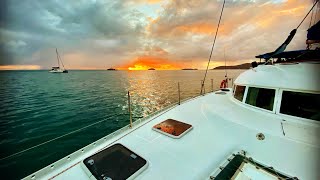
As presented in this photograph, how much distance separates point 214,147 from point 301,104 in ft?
6.89

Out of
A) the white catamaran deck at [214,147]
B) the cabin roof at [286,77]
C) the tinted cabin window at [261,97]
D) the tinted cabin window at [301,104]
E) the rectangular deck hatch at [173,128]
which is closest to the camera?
the white catamaran deck at [214,147]

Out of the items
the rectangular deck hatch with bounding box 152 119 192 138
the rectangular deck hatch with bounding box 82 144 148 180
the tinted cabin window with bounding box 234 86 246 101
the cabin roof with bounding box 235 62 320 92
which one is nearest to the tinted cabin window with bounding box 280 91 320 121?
the cabin roof with bounding box 235 62 320 92

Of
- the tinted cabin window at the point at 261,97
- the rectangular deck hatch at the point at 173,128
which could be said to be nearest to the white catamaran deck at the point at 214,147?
the rectangular deck hatch at the point at 173,128

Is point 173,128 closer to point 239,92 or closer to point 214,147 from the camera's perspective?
point 214,147

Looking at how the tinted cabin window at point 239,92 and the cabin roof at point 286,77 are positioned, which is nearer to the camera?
the cabin roof at point 286,77

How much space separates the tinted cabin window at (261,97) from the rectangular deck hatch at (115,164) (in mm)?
3291

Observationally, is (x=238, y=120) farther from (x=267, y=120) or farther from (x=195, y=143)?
(x=195, y=143)

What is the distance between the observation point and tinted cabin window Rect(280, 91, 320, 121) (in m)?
2.86

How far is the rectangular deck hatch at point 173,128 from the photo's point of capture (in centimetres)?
330

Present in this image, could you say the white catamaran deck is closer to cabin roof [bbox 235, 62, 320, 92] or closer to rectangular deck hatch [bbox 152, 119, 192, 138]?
rectangular deck hatch [bbox 152, 119, 192, 138]

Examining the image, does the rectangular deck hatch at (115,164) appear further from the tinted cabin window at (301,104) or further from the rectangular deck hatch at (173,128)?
the tinted cabin window at (301,104)

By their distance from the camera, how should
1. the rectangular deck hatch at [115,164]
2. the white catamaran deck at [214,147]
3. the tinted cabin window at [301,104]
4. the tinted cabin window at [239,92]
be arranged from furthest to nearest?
the tinted cabin window at [239,92]
the tinted cabin window at [301,104]
the white catamaran deck at [214,147]
the rectangular deck hatch at [115,164]

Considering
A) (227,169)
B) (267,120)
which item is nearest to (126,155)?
(227,169)

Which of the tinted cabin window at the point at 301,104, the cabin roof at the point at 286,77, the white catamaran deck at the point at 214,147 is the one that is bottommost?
the white catamaran deck at the point at 214,147
